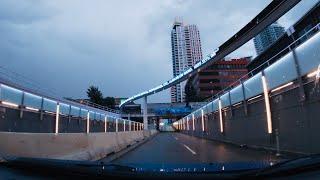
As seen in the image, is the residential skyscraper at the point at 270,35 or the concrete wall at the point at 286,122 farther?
the residential skyscraper at the point at 270,35

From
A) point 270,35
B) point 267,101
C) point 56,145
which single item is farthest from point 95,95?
point 56,145

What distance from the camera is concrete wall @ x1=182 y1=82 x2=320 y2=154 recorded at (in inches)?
558

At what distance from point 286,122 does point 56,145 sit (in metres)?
10.2

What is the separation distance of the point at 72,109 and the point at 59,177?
38696 millimetres

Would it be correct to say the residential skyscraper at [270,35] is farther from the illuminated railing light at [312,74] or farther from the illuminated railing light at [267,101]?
the illuminated railing light at [312,74]

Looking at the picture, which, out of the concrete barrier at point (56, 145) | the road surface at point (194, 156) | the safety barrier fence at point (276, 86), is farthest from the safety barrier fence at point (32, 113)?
the safety barrier fence at point (276, 86)

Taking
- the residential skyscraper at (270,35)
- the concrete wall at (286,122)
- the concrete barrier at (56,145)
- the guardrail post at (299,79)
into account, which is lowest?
the concrete barrier at (56,145)

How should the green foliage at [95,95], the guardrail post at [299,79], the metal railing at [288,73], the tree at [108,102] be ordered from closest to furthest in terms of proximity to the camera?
1. the metal railing at [288,73]
2. the guardrail post at [299,79]
3. the green foliage at [95,95]
4. the tree at [108,102]

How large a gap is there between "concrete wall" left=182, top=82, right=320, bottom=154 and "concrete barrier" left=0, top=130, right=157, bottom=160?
26.4ft

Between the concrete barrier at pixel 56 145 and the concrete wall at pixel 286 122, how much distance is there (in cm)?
804

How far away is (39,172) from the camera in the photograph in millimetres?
4094

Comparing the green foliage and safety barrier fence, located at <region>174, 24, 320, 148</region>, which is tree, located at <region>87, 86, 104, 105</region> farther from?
safety barrier fence, located at <region>174, 24, 320, 148</region>

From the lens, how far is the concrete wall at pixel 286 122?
46.5 feet

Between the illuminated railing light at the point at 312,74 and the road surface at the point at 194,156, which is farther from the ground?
the illuminated railing light at the point at 312,74
